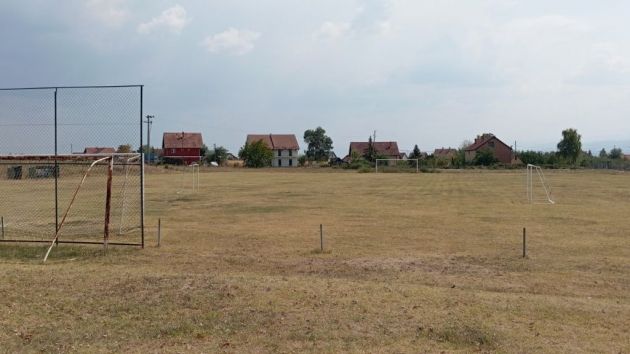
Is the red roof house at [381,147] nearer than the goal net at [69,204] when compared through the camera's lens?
No

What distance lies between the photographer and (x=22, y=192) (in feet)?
106

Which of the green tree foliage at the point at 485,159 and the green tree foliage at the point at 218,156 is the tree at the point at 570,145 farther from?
the green tree foliage at the point at 218,156

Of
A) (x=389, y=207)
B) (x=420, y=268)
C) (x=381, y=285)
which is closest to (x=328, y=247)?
(x=420, y=268)

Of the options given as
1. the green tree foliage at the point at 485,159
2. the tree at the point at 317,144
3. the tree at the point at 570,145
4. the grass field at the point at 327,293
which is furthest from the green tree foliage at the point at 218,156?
the grass field at the point at 327,293

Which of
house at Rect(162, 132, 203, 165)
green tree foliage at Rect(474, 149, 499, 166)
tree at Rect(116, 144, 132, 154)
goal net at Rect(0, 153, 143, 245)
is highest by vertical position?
house at Rect(162, 132, 203, 165)

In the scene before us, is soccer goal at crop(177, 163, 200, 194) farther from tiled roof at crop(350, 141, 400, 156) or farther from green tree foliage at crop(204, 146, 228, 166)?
tiled roof at crop(350, 141, 400, 156)

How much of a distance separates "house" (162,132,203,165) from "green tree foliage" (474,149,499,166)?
53190 mm

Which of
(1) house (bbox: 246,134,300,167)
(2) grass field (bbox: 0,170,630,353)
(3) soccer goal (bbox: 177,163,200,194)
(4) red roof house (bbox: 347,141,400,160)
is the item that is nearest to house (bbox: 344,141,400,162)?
(4) red roof house (bbox: 347,141,400,160)

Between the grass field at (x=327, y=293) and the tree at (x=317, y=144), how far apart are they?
124m

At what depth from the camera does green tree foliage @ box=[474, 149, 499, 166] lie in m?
101

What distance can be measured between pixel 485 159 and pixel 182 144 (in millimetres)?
58871

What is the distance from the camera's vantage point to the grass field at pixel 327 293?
20.5 ft

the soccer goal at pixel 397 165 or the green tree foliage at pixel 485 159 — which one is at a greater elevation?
the green tree foliage at pixel 485 159

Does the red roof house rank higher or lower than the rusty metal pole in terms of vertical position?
higher
